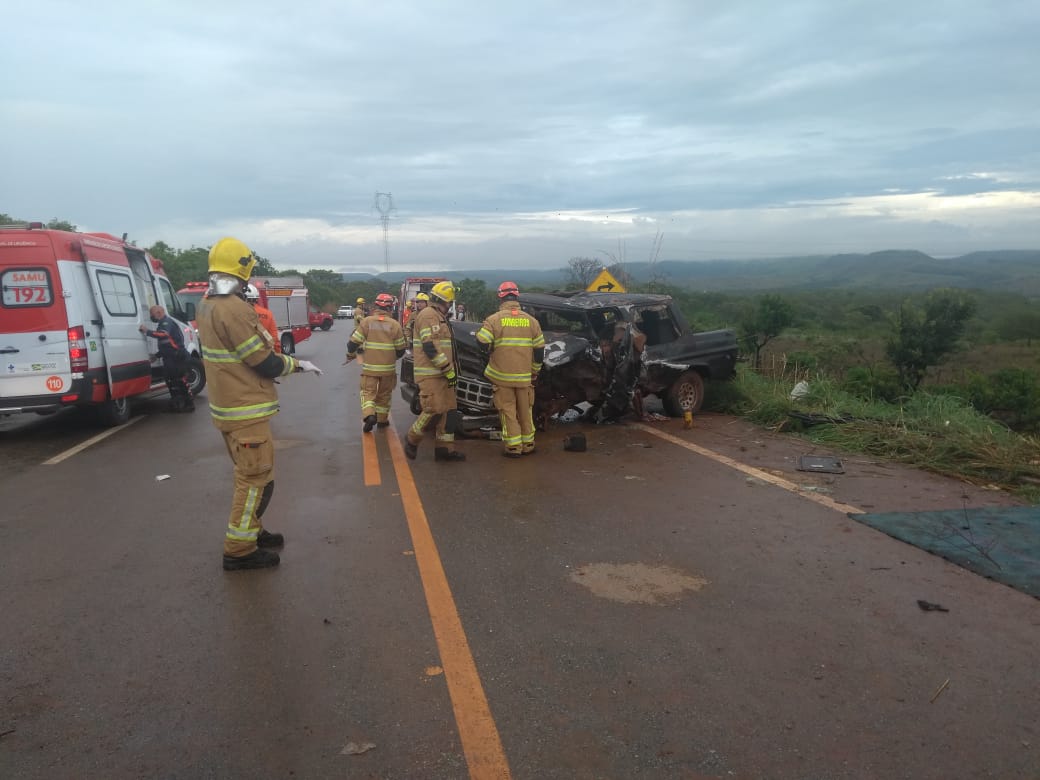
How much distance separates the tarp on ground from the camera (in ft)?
15.2

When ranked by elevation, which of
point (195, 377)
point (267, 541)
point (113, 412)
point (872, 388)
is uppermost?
point (195, 377)

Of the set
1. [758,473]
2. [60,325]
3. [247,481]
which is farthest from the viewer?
[60,325]

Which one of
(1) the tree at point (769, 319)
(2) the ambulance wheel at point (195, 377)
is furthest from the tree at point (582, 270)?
→ (2) the ambulance wheel at point (195, 377)

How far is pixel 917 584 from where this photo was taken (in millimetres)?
4477

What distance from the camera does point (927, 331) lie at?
20.8m

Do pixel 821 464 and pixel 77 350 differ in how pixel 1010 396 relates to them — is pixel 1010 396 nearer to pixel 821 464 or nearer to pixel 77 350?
pixel 821 464

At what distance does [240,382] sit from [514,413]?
3627mm

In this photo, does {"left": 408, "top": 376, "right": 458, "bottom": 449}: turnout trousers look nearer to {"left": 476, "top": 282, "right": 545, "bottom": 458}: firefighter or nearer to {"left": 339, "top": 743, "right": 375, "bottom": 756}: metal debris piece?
{"left": 476, "top": 282, "right": 545, "bottom": 458}: firefighter

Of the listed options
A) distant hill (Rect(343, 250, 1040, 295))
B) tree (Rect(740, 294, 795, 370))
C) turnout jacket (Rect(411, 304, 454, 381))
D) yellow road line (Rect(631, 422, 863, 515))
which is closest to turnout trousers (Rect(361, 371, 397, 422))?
turnout jacket (Rect(411, 304, 454, 381))

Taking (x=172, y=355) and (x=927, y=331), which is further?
(x=927, y=331)

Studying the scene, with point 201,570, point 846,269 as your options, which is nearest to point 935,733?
point 201,570

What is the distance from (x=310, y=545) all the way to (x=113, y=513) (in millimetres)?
1984

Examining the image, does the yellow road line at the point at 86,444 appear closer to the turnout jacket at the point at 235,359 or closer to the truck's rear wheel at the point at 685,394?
the turnout jacket at the point at 235,359

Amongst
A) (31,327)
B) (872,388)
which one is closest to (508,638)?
(31,327)
